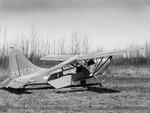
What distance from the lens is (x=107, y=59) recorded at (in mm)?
12727

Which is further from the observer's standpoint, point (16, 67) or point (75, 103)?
point (16, 67)

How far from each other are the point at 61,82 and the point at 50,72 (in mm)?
662

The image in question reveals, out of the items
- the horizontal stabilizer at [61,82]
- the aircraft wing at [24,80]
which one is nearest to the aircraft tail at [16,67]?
the aircraft wing at [24,80]

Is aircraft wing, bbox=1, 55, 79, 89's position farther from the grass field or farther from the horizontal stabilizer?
the grass field

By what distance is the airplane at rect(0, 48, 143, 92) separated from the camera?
34.0 ft

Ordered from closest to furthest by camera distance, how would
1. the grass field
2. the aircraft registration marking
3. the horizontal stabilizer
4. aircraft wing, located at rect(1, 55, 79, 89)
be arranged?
the grass field → aircraft wing, located at rect(1, 55, 79, 89) → the horizontal stabilizer → the aircraft registration marking

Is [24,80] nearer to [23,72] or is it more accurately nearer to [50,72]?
[23,72]

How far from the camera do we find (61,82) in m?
10.9

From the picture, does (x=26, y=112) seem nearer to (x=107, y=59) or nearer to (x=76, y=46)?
(x=107, y=59)

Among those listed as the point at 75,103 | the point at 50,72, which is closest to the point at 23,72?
the point at 50,72

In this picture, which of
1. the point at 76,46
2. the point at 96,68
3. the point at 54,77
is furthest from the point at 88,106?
the point at 76,46

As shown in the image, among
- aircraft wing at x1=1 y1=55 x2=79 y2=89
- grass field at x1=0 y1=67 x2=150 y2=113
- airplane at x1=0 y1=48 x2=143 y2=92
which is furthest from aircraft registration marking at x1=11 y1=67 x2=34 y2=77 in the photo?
grass field at x1=0 y1=67 x2=150 y2=113

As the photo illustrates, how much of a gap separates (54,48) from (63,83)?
18.7 metres

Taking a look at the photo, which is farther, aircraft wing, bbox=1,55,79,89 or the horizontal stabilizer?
the horizontal stabilizer
